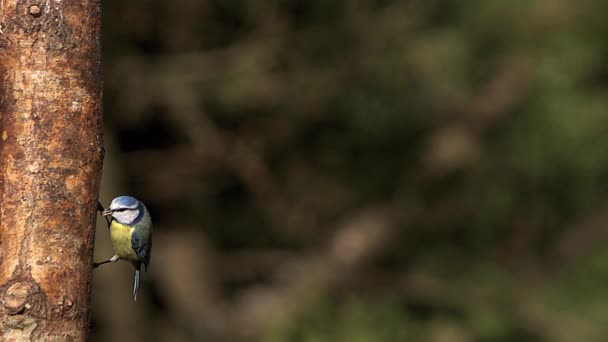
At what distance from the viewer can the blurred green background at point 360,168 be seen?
538cm

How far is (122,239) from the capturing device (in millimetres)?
2188

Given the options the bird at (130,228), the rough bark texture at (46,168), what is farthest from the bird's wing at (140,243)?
the rough bark texture at (46,168)

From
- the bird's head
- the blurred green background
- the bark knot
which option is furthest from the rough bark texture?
the blurred green background

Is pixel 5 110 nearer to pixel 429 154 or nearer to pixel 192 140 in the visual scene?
pixel 192 140

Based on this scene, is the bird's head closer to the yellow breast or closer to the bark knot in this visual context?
the yellow breast

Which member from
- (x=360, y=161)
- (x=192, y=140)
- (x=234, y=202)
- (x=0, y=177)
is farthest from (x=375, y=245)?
(x=0, y=177)

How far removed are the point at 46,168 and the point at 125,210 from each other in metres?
0.64

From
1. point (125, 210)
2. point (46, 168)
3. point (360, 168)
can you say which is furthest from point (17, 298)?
point (360, 168)

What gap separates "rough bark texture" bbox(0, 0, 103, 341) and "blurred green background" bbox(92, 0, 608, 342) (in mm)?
3534

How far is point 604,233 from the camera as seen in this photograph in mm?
6824

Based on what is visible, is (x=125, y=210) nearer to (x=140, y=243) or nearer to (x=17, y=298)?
(x=140, y=243)

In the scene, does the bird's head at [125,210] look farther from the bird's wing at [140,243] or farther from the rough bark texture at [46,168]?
the rough bark texture at [46,168]

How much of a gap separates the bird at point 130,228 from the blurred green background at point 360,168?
2.81 meters

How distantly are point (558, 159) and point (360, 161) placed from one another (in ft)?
4.35
